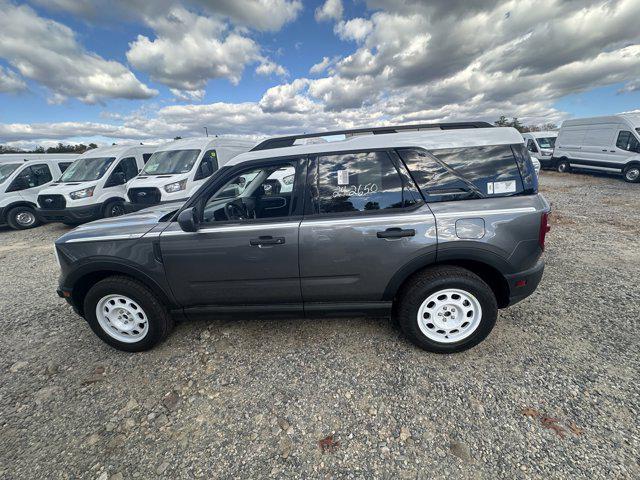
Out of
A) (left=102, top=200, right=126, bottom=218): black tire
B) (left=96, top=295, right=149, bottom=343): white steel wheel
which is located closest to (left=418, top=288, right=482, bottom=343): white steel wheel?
(left=96, top=295, right=149, bottom=343): white steel wheel

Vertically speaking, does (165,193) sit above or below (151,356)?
above

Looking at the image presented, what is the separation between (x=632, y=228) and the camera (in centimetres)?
604

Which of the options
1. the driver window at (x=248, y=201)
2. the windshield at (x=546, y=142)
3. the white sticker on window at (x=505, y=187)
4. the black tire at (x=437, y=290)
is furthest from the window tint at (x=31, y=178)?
the windshield at (x=546, y=142)

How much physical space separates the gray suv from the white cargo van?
16.4m

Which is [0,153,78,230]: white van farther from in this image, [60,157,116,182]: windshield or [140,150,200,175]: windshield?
[140,150,200,175]: windshield

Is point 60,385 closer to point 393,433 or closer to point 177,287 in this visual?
point 177,287

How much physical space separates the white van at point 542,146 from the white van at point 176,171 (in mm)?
15456

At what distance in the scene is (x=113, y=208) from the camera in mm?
8438

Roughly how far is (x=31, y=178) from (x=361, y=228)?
1183 cm

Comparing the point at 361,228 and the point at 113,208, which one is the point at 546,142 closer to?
the point at 361,228

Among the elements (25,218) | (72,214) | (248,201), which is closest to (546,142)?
(248,201)

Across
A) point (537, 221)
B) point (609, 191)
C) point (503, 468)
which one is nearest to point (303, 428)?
point (503, 468)

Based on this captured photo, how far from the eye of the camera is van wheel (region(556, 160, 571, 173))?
1430 centimetres

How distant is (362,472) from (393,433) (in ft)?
1.10
